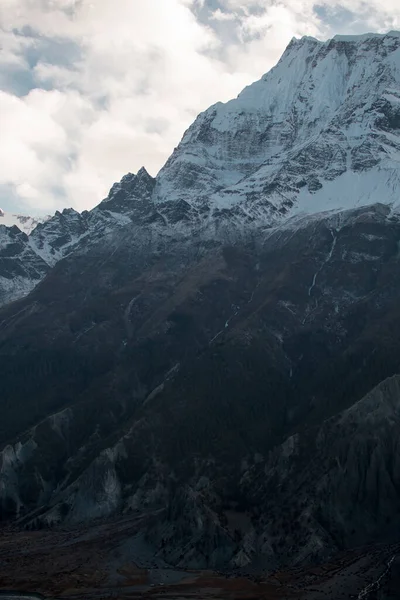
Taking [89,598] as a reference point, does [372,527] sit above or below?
below

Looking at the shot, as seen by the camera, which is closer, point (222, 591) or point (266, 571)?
point (222, 591)

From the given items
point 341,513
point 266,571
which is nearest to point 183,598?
point 266,571

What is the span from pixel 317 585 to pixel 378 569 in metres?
11.3

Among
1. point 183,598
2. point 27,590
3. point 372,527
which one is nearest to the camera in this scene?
point 183,598

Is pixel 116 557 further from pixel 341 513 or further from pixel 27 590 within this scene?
pixel 341 513

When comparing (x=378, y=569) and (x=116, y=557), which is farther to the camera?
(x=116, y=557)

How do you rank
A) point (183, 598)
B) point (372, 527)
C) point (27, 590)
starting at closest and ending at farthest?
point (183, 598) → point (27, 590) → point (372, 527)

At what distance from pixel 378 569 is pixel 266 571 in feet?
80.0

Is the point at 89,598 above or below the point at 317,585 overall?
above

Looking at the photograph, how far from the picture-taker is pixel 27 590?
176125 mm

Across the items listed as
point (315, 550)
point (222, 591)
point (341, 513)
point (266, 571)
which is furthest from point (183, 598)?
point (341, 513)

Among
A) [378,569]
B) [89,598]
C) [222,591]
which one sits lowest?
[378,569]

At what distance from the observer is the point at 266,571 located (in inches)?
7106

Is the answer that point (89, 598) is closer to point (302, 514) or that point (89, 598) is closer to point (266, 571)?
point (266, 571)
